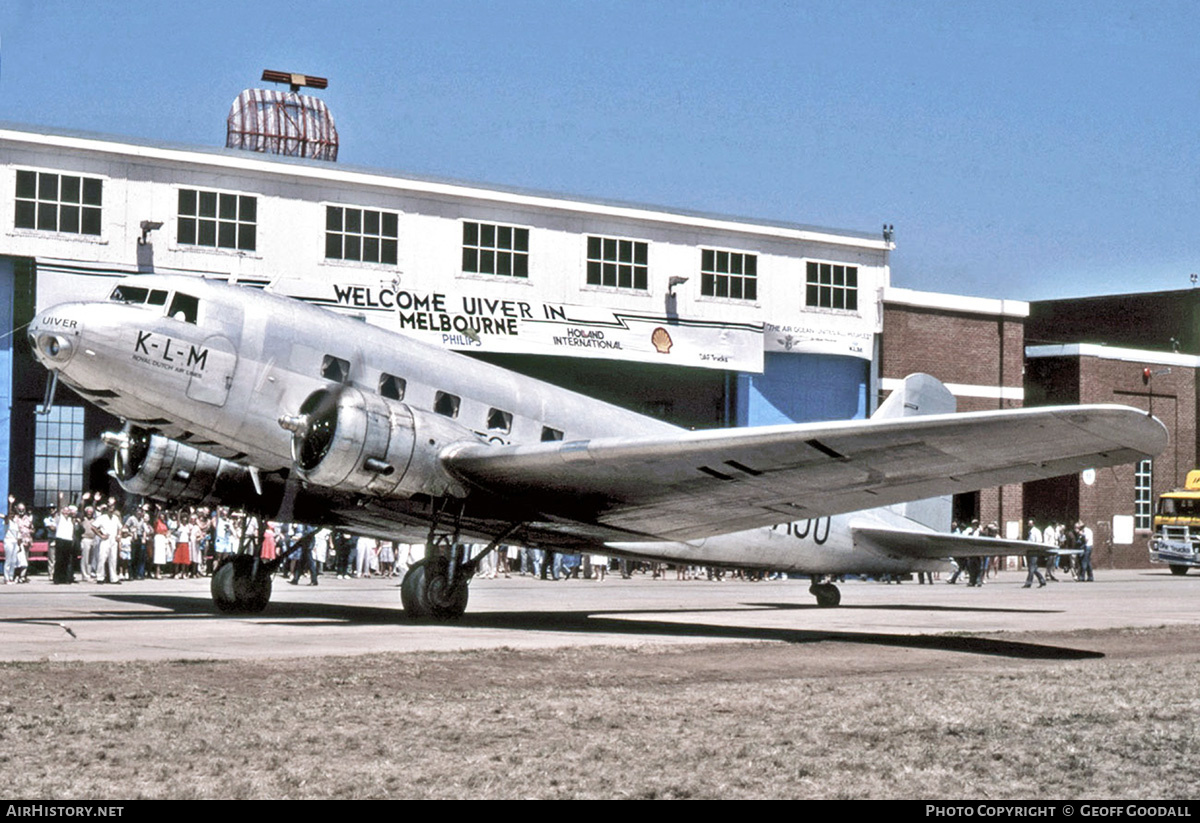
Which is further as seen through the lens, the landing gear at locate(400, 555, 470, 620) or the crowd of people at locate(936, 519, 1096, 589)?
the crowd of people at locate(936, 519, 1096, 589)

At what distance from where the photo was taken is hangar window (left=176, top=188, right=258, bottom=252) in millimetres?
45188

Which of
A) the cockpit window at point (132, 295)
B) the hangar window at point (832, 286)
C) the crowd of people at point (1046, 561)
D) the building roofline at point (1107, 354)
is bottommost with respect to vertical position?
the crowd of people at point (1046, 561)

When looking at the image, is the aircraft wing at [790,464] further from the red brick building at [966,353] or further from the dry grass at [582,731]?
the red brick building at [966,353]

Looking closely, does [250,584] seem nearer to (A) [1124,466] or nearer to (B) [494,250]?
(B) [494,250]

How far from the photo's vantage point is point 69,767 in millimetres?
8203

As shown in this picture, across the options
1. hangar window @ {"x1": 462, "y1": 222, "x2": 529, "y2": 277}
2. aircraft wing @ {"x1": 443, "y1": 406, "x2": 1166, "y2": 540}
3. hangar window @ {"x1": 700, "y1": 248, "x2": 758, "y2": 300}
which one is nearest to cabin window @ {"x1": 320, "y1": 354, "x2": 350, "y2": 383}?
aircraft wing @ {"x1": 443, "y1": 406, "x2": 1166, "y2": 540}

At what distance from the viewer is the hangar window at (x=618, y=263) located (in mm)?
52844

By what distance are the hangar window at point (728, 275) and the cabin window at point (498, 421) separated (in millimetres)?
35235

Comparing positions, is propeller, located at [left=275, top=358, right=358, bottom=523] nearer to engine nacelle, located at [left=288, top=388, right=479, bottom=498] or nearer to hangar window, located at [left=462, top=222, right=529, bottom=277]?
engine nacelle, located at [left=288, top=388, right=479, bottom=498]

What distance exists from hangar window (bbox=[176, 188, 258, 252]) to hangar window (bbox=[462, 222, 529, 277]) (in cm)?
764

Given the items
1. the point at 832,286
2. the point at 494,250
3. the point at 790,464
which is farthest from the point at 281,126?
the point at 790,464

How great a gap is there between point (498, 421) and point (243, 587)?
4963 mm

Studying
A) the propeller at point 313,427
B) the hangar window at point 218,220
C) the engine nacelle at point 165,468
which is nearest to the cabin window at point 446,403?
the propeller at point 313,427

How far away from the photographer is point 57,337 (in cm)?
1742
